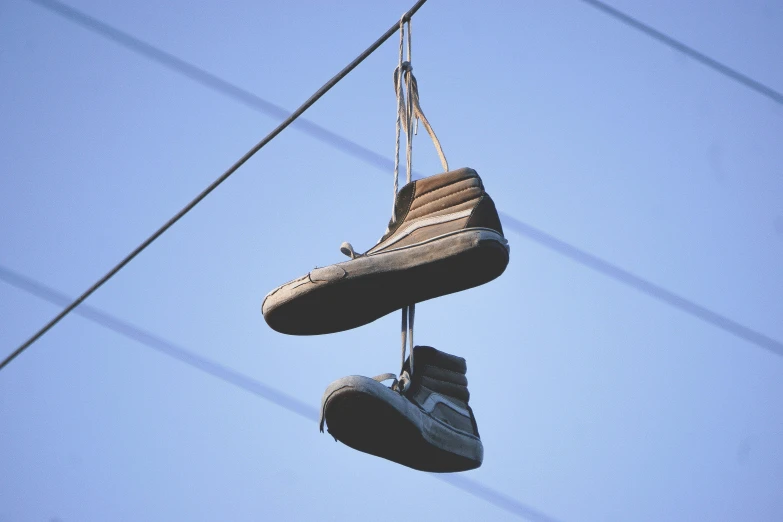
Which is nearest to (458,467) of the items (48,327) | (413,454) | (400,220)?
(413,454)

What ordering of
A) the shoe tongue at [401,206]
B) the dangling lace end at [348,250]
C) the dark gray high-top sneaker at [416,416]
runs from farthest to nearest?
the shoe tongue at [401,206] → the dangling lace end at [348,250] → the dark gray high-top sneaker at [416,416]

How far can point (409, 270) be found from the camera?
3.78 metres

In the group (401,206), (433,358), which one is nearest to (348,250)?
(401,206)

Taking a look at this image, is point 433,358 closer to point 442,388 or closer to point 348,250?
point 442,388

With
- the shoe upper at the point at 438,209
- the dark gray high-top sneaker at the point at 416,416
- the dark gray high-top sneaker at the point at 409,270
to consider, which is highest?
the shoe upper at the point at 438,209

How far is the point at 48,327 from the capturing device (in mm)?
4512

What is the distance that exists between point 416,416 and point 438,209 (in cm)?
69

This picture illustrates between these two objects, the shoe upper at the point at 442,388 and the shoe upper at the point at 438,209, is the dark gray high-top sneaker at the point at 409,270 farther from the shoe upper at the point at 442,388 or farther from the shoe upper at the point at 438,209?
the shoe upper at the point at 442,388

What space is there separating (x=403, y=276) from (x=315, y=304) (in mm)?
298

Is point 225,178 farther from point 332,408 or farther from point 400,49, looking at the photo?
point 332,408

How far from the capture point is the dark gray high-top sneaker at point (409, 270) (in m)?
3.74

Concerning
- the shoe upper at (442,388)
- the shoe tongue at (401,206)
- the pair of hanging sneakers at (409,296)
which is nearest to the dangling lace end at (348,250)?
the pair of hanging sneakers at (409,296)

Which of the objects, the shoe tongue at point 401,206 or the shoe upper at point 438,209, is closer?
the shoe upper at point 438,209

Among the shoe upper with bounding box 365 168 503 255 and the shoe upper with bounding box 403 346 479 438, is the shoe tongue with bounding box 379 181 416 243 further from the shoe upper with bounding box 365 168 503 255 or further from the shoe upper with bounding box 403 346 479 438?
the shoe upper with bounding box 403 346 479 438
